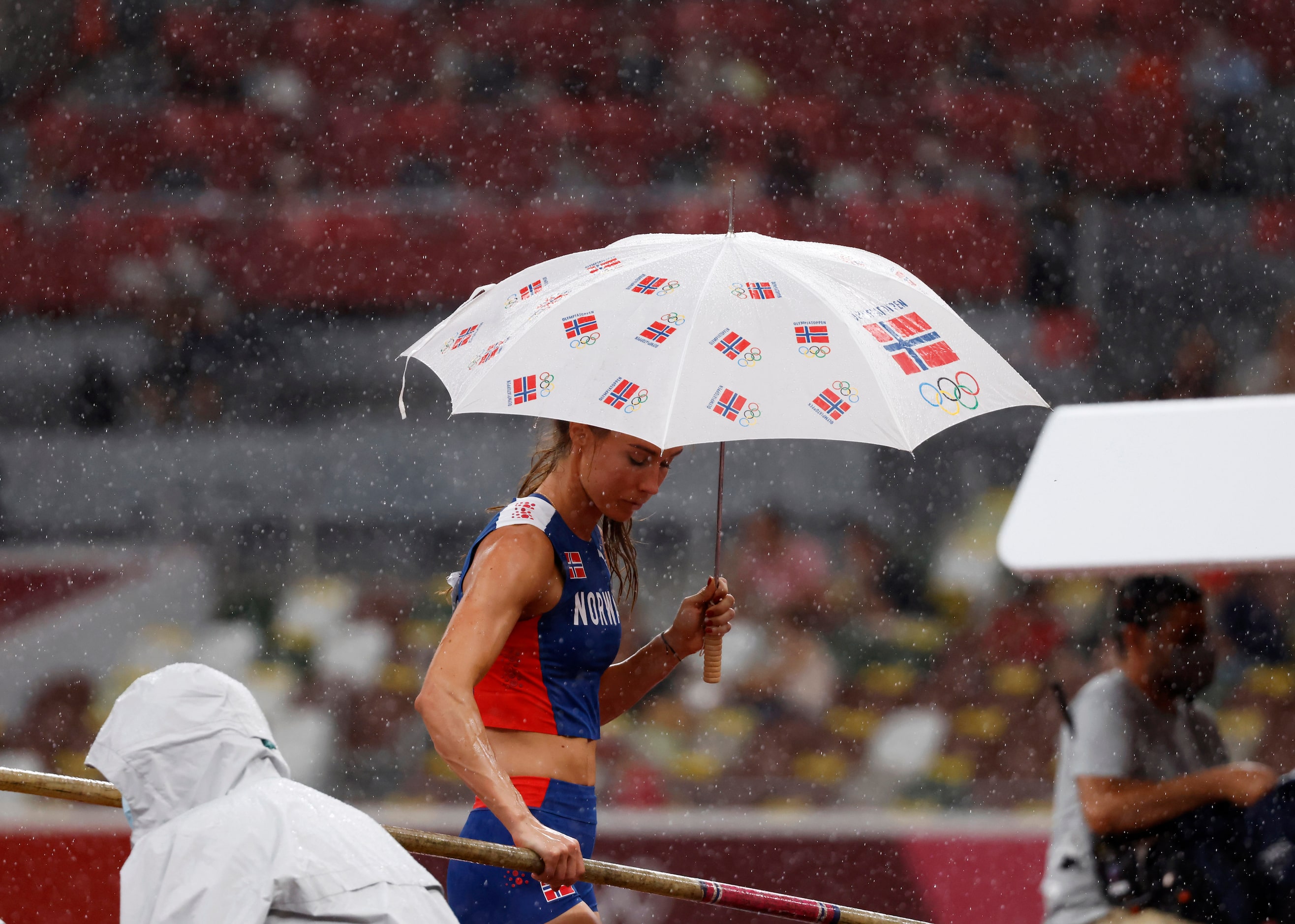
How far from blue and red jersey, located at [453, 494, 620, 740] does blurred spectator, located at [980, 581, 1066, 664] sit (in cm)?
642

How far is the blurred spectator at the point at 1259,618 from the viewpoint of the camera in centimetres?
778

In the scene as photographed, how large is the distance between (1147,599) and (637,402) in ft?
4.48

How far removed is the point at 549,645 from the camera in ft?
7.22

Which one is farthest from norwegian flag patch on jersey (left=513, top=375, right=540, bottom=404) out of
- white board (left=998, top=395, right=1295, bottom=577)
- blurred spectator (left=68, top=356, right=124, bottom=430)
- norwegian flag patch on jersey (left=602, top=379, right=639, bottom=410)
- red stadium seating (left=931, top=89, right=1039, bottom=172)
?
red stadium seating (left=931, top=89, right=1039, bottom=172)

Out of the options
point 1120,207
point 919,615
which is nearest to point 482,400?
point 919,615

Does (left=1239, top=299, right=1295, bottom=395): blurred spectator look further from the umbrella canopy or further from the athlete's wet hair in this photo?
the umbrella canopy

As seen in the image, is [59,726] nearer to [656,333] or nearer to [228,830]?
[656,333]

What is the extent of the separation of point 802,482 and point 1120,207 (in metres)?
2.79

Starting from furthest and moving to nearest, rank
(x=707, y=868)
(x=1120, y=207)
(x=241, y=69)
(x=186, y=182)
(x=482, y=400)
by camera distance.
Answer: (x=241, y=69)
(x=186, y=182)
(x=1120, y=207)
(x=707, y=868)
(x=482, y=400)

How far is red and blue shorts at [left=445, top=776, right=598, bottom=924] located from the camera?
217 cm

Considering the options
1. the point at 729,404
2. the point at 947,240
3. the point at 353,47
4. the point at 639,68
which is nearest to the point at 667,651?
the point at 729,404

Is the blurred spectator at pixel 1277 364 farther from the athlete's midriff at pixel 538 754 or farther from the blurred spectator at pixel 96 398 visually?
the athlete's midriff at pixel 538 754

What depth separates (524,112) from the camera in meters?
10.8

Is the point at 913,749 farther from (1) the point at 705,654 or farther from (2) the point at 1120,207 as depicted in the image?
(1) the point at 705,654
